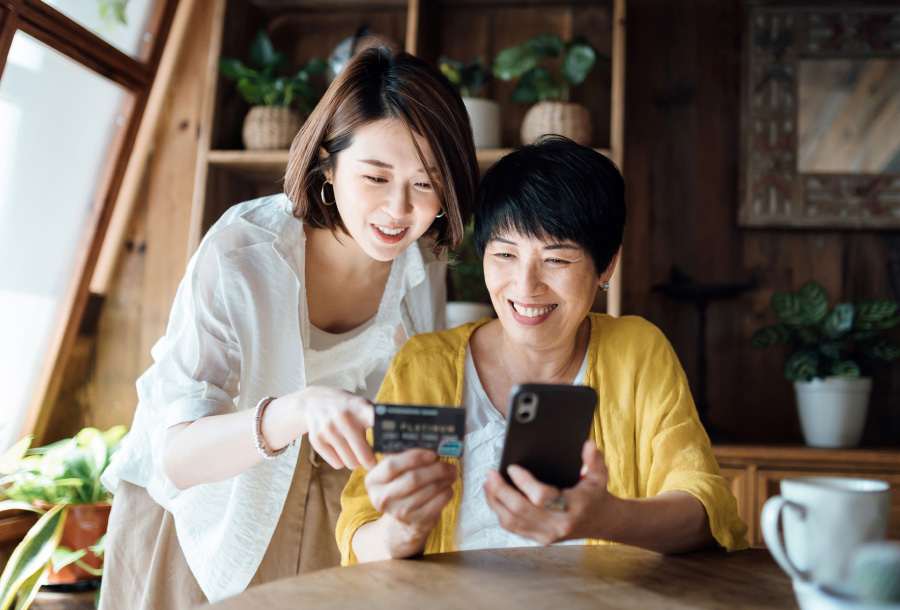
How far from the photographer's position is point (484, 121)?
8.52ft

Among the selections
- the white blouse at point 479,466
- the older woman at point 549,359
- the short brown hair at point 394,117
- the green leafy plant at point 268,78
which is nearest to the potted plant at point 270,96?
the green leafy plant at point 268,78

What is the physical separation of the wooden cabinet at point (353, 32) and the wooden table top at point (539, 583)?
5.90ft

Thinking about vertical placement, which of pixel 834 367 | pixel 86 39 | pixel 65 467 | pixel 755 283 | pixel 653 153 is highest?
pixel 86 39

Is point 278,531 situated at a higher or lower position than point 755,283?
lower

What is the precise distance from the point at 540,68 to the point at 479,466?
68.2 inches

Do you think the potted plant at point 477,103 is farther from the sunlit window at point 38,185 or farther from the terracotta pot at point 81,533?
the terracotta pot at point 81,533

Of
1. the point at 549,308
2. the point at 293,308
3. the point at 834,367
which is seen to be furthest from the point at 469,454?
the point at 834,367

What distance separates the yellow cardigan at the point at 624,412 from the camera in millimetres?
1131

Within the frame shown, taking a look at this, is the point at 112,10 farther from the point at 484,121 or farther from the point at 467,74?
the point at 484,121

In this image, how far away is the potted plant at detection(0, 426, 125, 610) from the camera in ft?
7.42

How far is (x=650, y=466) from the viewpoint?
4.09ft

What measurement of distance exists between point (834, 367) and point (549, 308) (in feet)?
5.39

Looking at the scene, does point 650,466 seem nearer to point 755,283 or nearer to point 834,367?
point 834,367

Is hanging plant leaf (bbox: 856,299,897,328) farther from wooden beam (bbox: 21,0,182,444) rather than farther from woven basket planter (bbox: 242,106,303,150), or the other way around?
wooden beam (bbox: 21,0,182,444)
